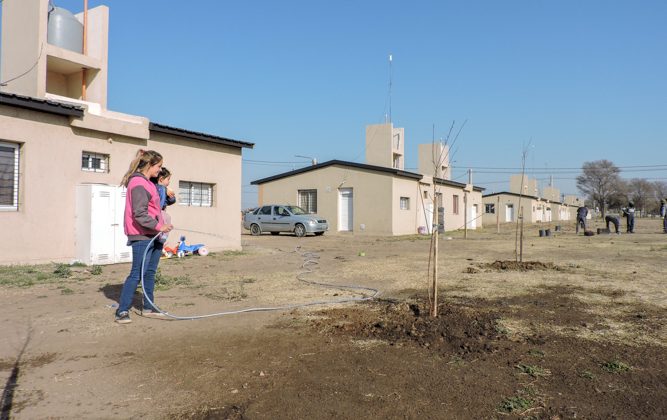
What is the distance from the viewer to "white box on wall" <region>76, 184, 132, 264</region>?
10.1 meters

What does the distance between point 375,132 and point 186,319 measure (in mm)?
26823

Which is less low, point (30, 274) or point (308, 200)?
point (308, 200)

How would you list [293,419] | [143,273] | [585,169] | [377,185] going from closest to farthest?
1. [293,419]
2. [143,273]
3. [377,185]
4. [585,169]

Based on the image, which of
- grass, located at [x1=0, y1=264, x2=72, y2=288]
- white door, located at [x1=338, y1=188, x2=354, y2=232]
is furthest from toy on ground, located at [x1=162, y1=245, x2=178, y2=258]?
white door, located at [x1=338, y1=188, x2=354, y2=232]

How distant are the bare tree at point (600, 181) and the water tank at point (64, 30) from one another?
88.8 metres

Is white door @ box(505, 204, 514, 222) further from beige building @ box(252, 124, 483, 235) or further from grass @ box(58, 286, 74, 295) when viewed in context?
grass @ box(58, 286, 74, 295)

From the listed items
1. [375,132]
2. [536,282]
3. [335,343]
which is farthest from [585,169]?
[335,343]

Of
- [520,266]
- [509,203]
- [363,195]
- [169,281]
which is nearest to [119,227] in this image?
[169,281]

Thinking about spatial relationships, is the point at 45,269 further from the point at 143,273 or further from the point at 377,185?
the point at 377,185

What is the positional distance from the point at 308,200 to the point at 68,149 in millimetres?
18273

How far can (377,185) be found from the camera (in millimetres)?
25594

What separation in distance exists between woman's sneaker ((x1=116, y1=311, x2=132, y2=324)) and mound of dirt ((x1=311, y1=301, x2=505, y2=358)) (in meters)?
2.12

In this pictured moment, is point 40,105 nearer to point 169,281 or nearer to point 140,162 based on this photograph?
point 169,281

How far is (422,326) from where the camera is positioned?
4.70 m
